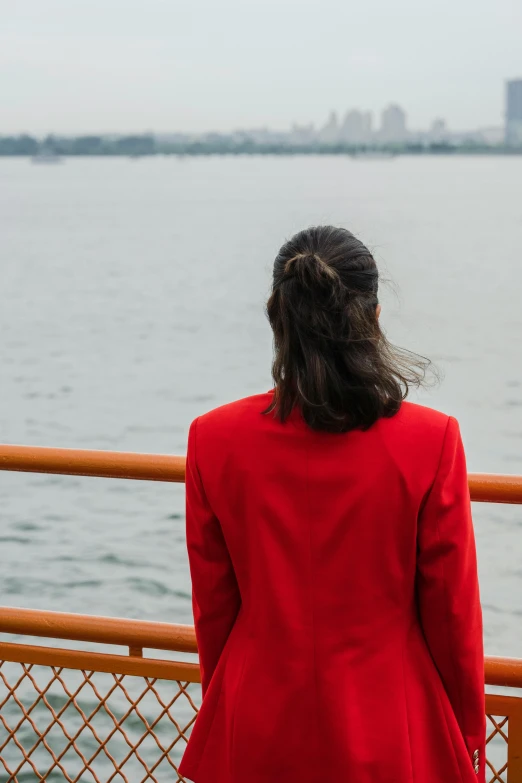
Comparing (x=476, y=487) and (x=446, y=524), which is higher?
(x=446, y=524)

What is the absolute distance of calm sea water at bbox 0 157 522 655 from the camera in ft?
36.4

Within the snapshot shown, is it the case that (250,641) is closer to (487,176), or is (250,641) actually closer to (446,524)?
(446,524)

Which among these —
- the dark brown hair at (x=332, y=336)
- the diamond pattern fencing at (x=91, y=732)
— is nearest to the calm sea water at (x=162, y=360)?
the dark brown hair at (x=332, y=336)

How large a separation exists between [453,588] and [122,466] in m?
0.93

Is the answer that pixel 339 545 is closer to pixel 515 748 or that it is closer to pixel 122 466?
pixel 122 466

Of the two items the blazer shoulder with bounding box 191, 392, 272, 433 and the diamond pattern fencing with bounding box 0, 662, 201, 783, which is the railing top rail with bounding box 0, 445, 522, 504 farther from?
the diamond pattern fencing with bounding box 0, 662, 201, 783

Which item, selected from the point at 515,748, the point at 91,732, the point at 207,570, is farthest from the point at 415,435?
the point at 91,732

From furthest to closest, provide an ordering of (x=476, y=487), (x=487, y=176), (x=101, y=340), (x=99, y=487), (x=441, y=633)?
(x=487, y=176), (x=101, y=340), (x=99, y=487), (x=476, y=487), (x=441, y=633)

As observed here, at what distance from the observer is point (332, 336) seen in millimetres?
1539

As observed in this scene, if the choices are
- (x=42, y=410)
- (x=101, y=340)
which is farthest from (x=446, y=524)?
(x=101, y=340)

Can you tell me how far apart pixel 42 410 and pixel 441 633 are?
20.5 metres

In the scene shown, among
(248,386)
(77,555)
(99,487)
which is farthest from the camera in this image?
(248,386)

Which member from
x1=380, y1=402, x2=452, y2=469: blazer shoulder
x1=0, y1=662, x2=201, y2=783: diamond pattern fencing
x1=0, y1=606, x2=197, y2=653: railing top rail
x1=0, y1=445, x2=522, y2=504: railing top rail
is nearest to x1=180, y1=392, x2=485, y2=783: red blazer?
x1=380, y1=402, x2=452, y2=469: blazer shoulder

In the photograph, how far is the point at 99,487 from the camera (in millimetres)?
15070
